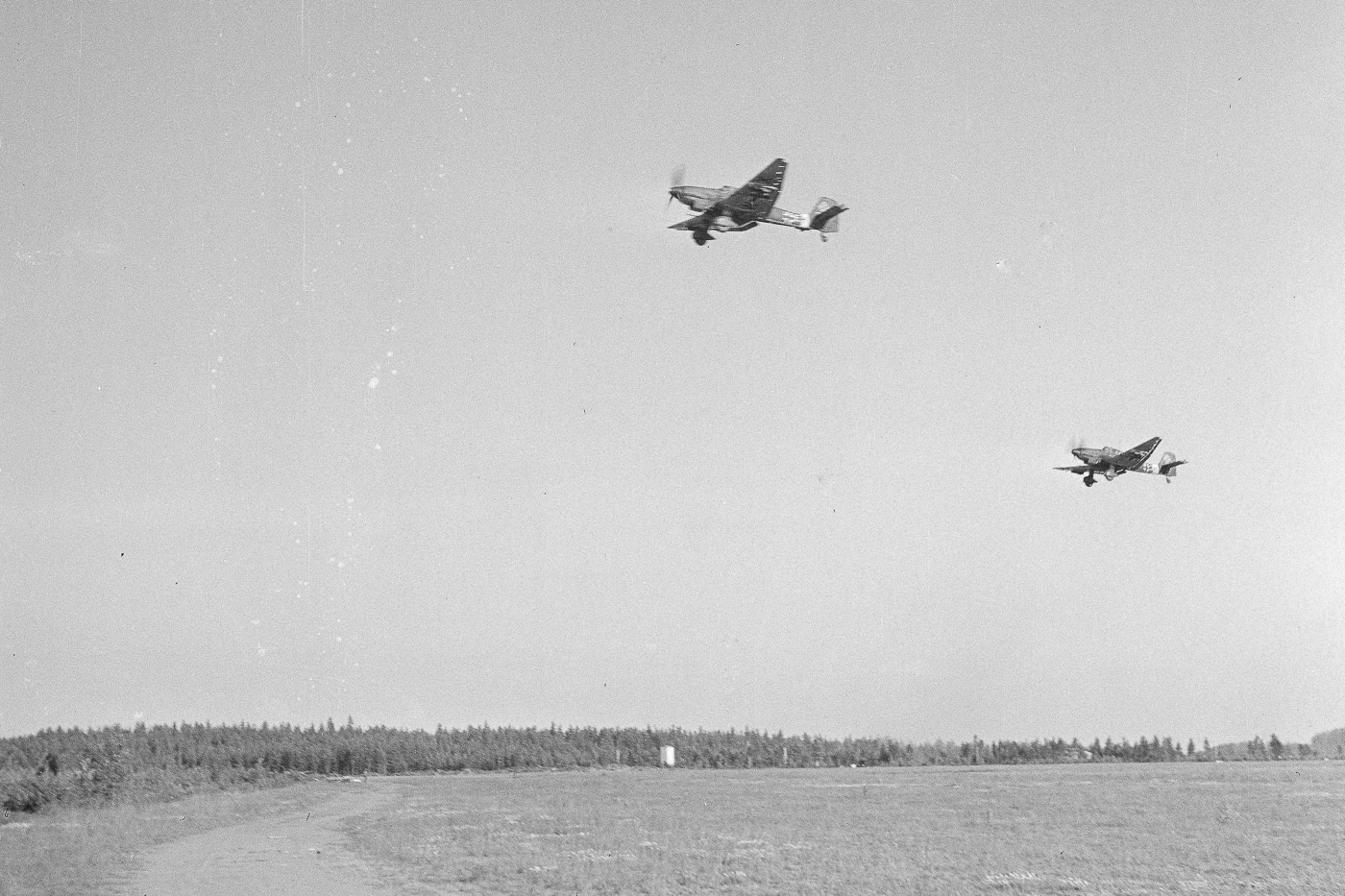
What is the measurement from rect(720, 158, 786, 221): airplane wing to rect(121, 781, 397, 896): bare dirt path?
1991cm

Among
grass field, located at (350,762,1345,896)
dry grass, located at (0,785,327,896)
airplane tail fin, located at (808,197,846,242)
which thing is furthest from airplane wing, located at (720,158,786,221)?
dry grass, located at (0,785,327,896)

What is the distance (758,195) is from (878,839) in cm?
2243

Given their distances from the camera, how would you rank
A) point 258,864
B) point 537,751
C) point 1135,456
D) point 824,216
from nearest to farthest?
point 258,864, point 824,216, point 1135,456, point 537,751

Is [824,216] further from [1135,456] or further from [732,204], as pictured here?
[1135,456]

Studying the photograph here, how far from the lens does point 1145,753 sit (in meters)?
148

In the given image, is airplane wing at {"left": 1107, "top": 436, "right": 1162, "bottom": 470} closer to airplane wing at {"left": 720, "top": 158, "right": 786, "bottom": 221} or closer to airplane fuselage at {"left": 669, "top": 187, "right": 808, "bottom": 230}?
airplane fuselage at {"left": 669, "top": 187, "right": 808, "bottom": 230}

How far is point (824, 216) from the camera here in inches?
1620

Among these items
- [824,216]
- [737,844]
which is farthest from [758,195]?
[737,844]

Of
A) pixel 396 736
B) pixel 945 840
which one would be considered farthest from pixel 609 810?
pixel 396 736

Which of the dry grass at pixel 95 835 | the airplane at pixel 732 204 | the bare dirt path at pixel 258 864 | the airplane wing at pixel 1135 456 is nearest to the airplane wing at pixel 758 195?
the airplane at pixel 732 204

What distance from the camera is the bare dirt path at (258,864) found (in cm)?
2944

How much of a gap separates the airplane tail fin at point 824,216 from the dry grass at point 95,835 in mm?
27449

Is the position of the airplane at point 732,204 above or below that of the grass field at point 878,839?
above

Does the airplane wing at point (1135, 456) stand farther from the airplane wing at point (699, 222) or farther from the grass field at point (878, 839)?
the airplane wing at point (699, 222)
